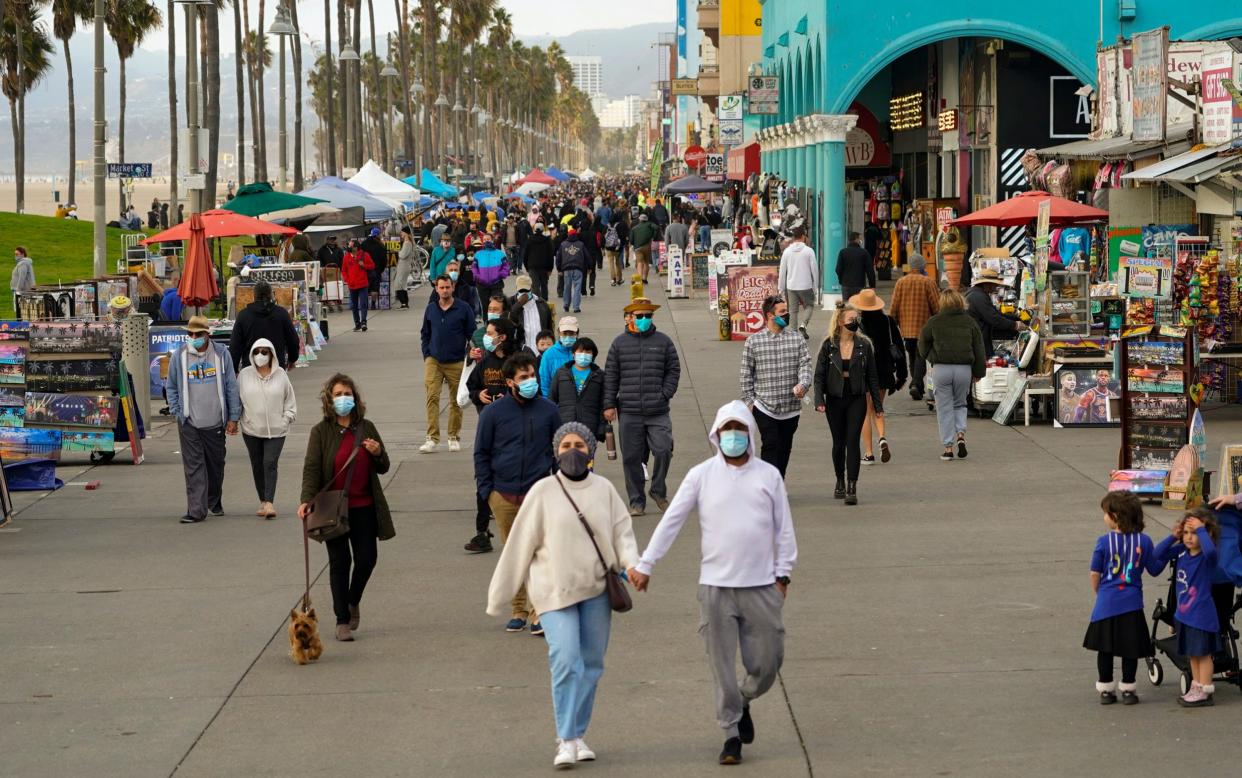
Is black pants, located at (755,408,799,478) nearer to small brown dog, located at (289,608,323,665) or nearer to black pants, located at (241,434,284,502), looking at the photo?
black pants, located at (241,434,284,502)

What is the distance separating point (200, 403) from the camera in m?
13.9

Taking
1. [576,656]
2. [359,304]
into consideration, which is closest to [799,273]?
[359,304]

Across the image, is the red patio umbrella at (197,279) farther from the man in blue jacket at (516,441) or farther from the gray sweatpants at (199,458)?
the man in blue jacket at (516,441)

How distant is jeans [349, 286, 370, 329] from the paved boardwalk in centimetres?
1571

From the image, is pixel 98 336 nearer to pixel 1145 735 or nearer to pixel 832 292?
pixel 1145 735

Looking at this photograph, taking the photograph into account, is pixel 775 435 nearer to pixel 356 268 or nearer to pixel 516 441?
pixel 516 441

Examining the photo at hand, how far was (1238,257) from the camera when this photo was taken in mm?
17500

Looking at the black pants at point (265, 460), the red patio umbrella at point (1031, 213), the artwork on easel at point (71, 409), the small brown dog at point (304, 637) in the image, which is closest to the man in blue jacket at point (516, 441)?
the small brown dog at point (304, 637)

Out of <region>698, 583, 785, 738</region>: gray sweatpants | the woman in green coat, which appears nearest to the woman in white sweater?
<region>698, 583, 785, 738</region>: gray sweatpants

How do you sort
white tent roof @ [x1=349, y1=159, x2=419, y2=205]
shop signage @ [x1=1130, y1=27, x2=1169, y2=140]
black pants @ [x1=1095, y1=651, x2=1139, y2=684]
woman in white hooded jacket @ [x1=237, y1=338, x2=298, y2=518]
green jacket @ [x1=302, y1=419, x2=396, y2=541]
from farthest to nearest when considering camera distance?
white tent roof @ [x1=349, y1=159, x2=419, y2=205] → shop signage @ [x1=1130, y1=27, x2=1169, y2=140] → woman in white hooded jacket @ [x1=237, y1=338, x2=298, y2=518] → green jacket @ [x1=302, y1=419, x2=396, y2=541] → black pants @ [x1=1095, y1=651, x2=1139, y2=684]

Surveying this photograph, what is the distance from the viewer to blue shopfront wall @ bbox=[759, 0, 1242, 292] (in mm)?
30219

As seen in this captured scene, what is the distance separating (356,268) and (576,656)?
80.0 ft

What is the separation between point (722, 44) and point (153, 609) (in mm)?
55366

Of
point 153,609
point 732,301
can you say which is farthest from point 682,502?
point 732,301
